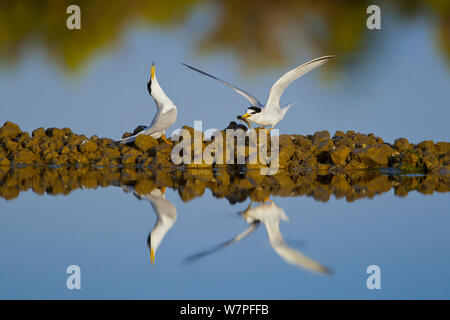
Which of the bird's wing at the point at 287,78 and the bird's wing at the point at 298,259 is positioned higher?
the bird's wing at the point at 287,78

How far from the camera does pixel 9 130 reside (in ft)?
26.7

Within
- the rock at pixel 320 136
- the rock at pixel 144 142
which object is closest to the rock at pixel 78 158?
the rock at pixel 144 142

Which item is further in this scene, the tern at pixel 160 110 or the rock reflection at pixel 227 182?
the tern at pixel 160 110

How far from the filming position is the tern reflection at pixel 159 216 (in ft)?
9.68

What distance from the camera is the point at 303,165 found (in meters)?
6.59

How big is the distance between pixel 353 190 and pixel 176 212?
68.4 inches

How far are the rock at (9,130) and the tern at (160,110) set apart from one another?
→ 2.18 meters

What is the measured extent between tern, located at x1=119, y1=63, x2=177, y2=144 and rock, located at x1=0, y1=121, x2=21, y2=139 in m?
2.18

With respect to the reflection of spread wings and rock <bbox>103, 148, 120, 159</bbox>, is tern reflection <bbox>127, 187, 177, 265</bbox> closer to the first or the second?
the reflection of spread wings

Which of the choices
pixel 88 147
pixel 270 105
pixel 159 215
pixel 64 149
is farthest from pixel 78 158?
pixel 159 215

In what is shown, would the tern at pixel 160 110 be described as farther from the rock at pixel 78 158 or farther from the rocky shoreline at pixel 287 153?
the rock at pixel 78 158

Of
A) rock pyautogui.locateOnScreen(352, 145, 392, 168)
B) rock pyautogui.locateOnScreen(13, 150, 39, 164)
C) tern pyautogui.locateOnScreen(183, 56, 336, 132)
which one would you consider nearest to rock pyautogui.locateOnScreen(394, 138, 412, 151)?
rock pyautogui.locateOnScreen(352, 145, 392, 168)

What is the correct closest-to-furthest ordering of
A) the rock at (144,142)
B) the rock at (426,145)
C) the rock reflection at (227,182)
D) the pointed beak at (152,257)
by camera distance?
the pointed beak at (152,257) → the rock reflection at (227,182) → the rock at (144,142) → the rock at (426,145)

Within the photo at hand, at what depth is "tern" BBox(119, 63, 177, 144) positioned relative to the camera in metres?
6.87
